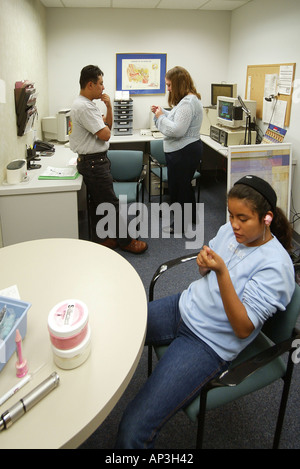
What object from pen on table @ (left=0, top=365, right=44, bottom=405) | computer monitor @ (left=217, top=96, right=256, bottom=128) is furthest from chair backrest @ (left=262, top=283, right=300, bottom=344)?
computer monitor @ (left=217, top=96, right=256, bottom=128)

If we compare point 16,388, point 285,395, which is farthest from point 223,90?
point 16,388

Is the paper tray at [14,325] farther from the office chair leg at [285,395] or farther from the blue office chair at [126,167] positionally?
the blue office chair at [126,167]

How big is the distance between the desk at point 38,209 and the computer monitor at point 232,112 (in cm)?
183

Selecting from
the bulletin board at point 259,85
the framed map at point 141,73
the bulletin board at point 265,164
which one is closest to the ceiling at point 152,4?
the framed map at point 141,73

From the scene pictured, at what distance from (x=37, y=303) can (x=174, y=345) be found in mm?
511

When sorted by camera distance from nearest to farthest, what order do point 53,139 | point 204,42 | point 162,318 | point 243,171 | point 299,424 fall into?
1. point 162,318
2. point 299,424
3. point 243,171
4. point 53,139
5. point 204,42

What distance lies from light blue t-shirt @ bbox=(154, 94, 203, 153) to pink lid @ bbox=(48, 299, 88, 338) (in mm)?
2276

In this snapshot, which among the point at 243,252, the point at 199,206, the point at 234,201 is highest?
the point at 234,201

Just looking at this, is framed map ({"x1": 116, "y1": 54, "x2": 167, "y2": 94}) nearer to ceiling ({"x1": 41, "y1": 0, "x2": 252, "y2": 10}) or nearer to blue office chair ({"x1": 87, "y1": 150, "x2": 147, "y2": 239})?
ceiling ({"x1": 41, "y1": 0, "x2": 252, "y2": 10})

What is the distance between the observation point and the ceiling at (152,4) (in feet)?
12.8

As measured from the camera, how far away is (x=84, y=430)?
769mm

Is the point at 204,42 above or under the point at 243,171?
above

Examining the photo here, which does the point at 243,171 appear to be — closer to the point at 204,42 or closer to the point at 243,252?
the point at 243,252

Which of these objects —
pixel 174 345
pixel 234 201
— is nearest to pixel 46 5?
pixel 234 201
